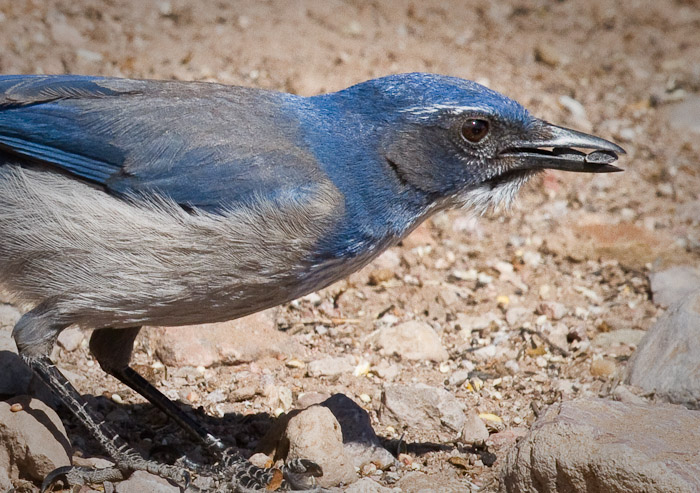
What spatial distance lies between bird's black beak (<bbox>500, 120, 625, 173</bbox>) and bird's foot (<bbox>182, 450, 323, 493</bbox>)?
5.97 ft

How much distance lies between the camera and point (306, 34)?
8.56 meters

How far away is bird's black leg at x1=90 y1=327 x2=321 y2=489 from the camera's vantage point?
15.6 ft

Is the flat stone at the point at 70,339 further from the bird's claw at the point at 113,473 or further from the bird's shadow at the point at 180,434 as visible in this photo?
the bird's claw at the point at 113,473

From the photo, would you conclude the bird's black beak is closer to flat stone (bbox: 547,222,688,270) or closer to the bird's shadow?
the bird's shadow

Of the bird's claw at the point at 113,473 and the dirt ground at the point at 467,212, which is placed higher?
the dirt ground at the point at 467,212

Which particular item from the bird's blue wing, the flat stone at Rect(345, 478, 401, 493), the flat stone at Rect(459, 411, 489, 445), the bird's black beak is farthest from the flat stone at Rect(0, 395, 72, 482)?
the bird's black beak

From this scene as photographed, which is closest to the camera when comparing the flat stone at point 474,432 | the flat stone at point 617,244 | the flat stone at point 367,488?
the flat stone at point 367,488

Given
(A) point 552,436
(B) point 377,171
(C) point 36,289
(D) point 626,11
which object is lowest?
(A) point 552,436

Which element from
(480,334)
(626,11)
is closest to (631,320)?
(480,334)

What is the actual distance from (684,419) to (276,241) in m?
2.07

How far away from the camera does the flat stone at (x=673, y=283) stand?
6340 mm

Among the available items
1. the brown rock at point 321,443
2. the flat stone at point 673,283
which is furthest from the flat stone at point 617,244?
the brown rock at point 321,443

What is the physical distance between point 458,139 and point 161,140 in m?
1.43

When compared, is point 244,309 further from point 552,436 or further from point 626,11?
point 626,11
